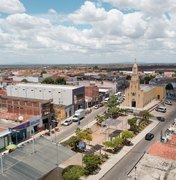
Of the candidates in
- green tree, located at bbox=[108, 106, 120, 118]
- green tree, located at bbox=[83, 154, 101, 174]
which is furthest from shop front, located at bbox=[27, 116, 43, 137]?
green tree, located at bbox=[83, 154, 101, 174]

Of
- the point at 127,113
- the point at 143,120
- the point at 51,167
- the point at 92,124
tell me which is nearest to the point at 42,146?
the point at 51,167

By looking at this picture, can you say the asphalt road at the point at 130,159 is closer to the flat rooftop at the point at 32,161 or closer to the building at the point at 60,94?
the flat rooftop at the point at 32,161

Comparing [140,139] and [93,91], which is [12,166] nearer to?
[140,139]

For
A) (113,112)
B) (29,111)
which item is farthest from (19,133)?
(113,112)

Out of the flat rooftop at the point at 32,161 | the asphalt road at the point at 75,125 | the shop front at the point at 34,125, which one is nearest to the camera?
the flat rooftop at the point at 32,161

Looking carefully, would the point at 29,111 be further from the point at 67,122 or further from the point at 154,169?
the point at 154,169

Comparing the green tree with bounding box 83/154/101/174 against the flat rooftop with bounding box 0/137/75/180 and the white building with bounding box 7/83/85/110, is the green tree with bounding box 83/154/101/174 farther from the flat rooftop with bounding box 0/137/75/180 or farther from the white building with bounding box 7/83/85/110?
the white building with bounding box 7/83/85/110

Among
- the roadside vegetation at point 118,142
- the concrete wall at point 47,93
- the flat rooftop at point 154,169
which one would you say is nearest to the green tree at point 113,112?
the concrete wall at point 47,93
